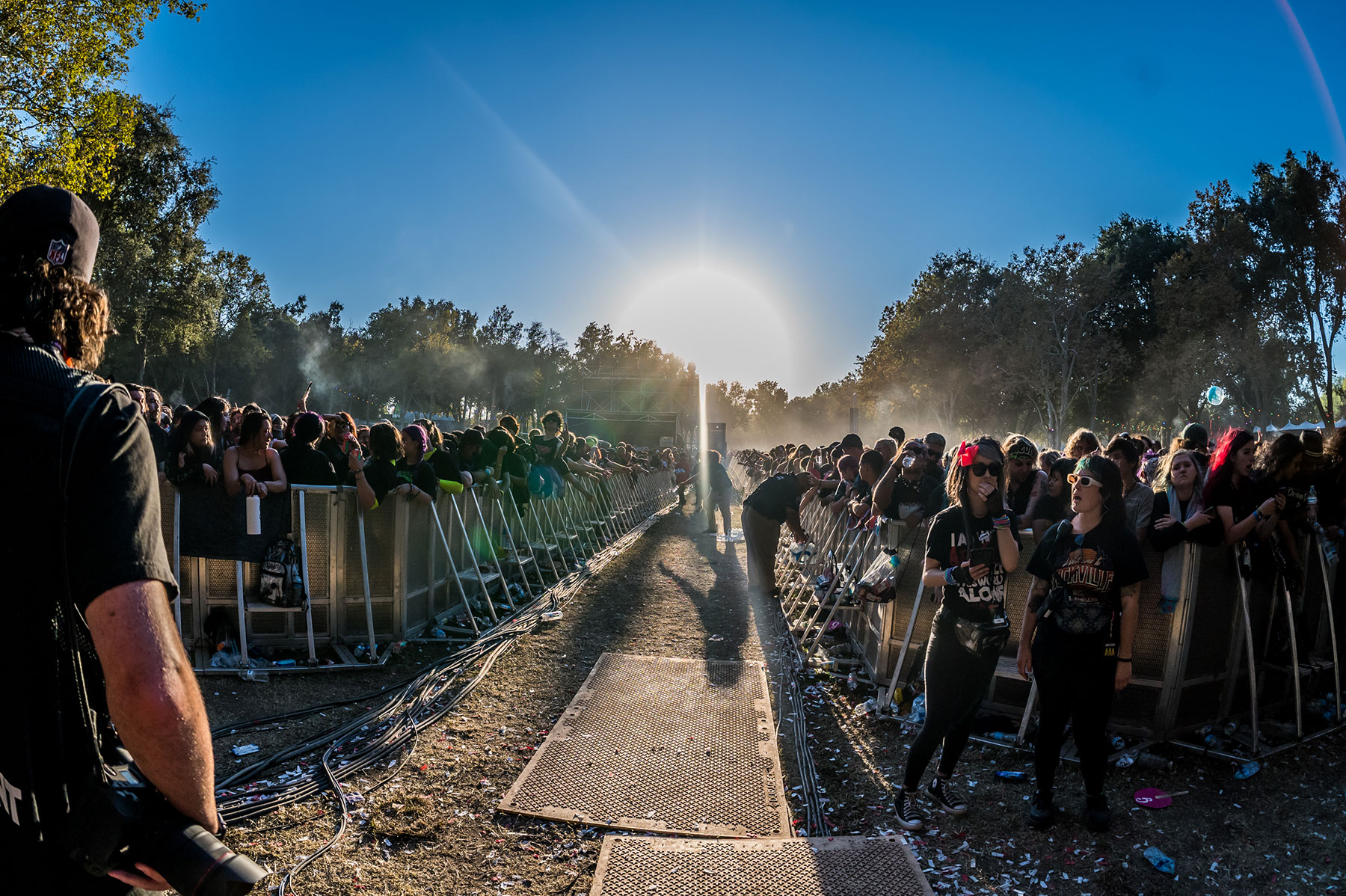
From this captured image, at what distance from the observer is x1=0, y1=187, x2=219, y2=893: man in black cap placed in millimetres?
1122

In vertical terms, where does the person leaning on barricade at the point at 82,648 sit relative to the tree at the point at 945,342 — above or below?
below

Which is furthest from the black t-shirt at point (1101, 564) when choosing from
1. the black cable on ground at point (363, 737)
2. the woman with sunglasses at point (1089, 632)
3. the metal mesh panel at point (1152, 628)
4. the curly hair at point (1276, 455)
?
the black cable on ground at point (363, 737)

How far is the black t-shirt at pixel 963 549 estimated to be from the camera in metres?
4.16

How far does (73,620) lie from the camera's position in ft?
3.84

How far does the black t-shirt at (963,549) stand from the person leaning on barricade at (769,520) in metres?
5.41

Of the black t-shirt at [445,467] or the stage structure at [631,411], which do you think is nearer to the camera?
the black t-shirt at [445,467]

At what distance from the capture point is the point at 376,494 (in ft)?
22.1

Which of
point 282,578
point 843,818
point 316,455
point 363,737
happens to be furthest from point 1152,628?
point 316,455

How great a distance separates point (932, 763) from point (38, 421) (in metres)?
5.05

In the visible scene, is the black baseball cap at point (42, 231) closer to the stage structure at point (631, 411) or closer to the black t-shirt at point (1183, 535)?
the black t-shirt at point (1183, 535)

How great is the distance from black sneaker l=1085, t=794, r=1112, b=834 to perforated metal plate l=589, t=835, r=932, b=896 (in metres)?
1.05

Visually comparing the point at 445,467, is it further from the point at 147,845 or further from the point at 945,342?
the point at 945,342

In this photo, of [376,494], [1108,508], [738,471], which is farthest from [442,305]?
→ [1108,508]

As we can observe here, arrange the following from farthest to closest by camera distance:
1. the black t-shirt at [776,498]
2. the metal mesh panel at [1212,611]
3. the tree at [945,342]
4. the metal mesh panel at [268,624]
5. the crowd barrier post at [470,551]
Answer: the tree at [945,342]
the black t-shirt at [776,498]
the crowd barrier post at [470,551]
the metal mesh panel at [268,624]
the metal mesh panel at [1212,611]
